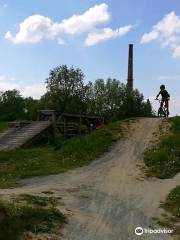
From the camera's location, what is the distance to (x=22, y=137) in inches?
1029

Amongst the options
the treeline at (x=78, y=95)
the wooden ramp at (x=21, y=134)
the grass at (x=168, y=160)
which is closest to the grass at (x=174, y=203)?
the grass at (x=168, y=160)

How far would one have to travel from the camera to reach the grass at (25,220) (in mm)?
9368

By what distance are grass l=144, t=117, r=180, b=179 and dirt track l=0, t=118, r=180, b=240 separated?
0.49m

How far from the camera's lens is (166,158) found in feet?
67.3

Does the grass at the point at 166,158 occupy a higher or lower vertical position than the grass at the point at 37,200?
higher

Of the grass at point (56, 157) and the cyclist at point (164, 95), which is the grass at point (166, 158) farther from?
the cyclist at point (164, 95)

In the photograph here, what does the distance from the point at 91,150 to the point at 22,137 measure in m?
5.49

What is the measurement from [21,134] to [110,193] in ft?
41.7

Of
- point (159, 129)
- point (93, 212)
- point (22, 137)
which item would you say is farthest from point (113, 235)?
point (22, 137)

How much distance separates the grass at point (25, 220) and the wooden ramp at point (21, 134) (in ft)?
43.3

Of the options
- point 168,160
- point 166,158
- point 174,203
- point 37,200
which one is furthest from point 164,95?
point 37,200

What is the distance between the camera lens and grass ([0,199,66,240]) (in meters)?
9.37

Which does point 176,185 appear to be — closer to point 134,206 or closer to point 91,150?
point 134,206

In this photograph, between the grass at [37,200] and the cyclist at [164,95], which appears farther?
the cyclist at [164,95]
